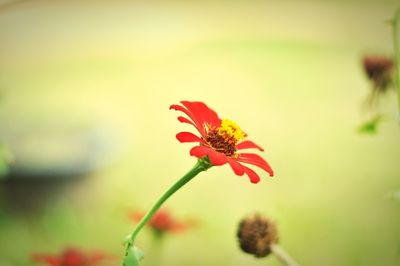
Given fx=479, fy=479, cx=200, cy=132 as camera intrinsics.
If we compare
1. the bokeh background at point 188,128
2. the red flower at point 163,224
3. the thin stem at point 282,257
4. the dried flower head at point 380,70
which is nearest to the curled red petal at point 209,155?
the thin stem at point 282,257

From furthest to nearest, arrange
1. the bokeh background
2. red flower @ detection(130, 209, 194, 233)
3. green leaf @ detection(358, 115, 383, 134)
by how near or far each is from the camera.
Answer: the bokeh background, red flower @ detection(130, 209, 194, 233), green leaf @ detection(358, 115, 383, 134)

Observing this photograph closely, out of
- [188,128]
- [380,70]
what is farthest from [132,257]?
[188,128]

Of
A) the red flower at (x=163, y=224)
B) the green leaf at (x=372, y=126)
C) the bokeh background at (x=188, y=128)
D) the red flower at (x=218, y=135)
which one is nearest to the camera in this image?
the red flower at (x=218, y=135)

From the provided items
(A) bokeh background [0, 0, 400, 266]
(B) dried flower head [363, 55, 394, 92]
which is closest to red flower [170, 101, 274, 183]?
(B) dried flower head [363, 55, 394, 92]

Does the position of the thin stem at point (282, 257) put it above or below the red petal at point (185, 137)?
below

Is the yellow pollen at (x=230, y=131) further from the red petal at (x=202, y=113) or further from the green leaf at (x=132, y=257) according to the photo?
the green leaf at (x=132, y=257)

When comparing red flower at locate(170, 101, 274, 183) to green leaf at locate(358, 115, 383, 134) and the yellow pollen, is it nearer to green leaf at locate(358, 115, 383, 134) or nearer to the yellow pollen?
the yellow pollen
